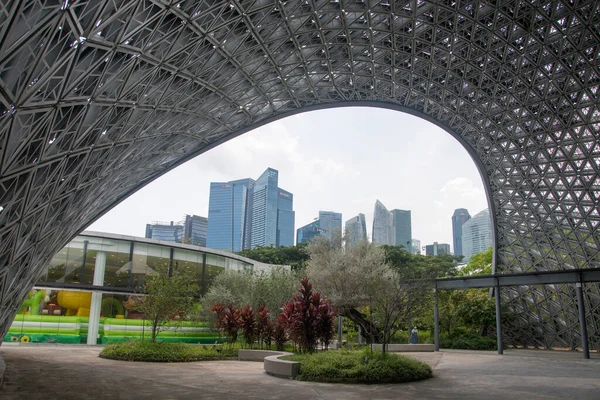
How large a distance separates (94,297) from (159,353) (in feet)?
57.2

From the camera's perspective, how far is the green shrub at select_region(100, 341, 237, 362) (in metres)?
26.8

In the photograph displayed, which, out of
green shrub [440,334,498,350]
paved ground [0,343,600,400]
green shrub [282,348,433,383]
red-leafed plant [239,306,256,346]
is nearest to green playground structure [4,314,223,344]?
red-leafed plant [239,306,256,346]

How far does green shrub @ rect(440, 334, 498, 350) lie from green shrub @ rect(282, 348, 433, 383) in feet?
77.2

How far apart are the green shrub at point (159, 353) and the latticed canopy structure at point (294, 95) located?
737 centimetres

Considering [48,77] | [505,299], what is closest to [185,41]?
[48,77]

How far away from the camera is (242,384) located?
17.3 metres

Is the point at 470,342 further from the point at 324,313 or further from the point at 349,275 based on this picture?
the point at 324,313

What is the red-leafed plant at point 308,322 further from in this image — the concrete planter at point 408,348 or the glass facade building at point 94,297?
the glass facade building at point 94,297

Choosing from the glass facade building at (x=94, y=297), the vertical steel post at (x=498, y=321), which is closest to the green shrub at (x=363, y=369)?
the vertical steel post at (x=498, y=321)

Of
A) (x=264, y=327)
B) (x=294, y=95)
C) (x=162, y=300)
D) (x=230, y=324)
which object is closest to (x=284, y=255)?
(x=230, y=324)

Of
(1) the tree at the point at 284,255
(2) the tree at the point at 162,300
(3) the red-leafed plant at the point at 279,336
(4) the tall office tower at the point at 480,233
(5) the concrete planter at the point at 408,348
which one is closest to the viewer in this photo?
(2) the tree at the point at 162,300

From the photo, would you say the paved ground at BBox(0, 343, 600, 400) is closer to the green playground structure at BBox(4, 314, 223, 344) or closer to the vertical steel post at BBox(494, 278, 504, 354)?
the vertical steel post at BBox(494, 278, 504, 354)

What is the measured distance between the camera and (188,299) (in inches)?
1235

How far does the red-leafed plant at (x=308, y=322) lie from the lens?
941 inches
